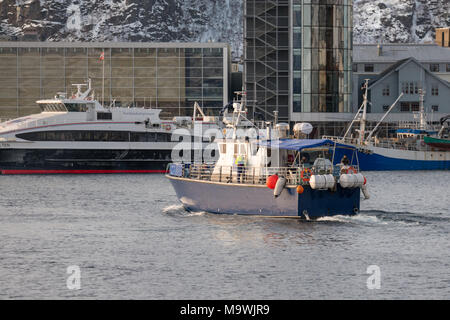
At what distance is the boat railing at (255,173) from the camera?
49562 millimetres

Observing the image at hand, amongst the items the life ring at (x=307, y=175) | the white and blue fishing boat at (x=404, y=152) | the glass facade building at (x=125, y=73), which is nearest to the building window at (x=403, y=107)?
the white and blue fishing boat at (x=404, y=152)

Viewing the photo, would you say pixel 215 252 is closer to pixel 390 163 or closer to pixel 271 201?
pixel 271 201

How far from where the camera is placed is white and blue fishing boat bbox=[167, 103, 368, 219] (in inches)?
1946

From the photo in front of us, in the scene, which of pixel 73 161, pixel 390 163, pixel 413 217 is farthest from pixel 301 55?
pixel 413 217

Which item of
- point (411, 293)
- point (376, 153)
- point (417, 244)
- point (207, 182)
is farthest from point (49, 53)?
point (411, 293)

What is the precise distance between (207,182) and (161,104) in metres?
88.9

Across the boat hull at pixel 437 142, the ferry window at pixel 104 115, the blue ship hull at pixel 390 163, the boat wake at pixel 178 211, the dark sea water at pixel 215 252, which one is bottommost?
the dark sea water at pixel 215 252

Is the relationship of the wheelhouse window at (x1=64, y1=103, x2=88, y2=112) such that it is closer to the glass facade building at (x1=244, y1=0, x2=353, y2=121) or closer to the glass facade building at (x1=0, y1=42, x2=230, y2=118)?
the glass facade building at (x1=0, y1=42, x2=230, y2=118)

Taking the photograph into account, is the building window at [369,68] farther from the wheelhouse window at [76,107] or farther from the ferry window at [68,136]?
the wheelhouse window at [76,107]

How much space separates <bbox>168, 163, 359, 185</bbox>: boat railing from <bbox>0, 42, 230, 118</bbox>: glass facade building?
8333 cm

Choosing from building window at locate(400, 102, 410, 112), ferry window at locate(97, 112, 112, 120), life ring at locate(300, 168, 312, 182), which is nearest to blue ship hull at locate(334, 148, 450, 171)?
ferry window at locate(97, 112, 112, 120)

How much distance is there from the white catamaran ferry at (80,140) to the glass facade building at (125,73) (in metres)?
36.3
